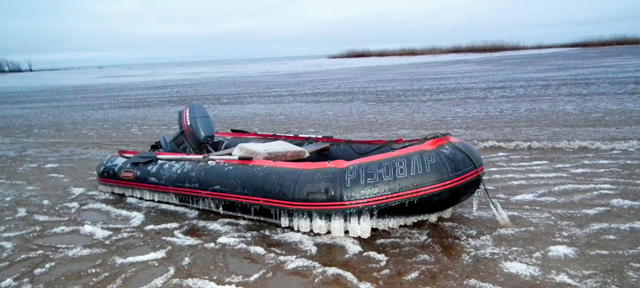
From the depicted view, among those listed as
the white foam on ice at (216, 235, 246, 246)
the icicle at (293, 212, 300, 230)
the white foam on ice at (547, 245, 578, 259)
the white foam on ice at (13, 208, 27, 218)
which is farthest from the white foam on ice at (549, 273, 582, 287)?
the white foam on ice at (13, 208, 27, 218)

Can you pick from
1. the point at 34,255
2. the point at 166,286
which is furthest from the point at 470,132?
the point at 34,255

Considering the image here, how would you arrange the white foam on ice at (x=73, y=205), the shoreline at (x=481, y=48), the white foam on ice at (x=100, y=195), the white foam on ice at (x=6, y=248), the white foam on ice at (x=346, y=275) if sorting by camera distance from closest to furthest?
the white foam on ice at (x=346, y=275)
the white foam on ice at (x=6, y=248)
the white foam on ice at (x=73, y=205)
the white foam on ice at (x=100, y=195)
the shoreline at (x=481, y=48)

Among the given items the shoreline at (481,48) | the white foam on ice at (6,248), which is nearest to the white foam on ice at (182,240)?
the white foam on ice at (6,248)

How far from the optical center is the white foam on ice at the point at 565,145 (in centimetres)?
654

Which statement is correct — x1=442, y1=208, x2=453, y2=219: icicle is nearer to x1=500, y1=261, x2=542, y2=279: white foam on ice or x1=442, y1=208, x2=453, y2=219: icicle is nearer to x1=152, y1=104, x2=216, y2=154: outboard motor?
x1=500, y1=261, x2=542, y2=279: white foam on ice

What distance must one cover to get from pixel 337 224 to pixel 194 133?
270cm

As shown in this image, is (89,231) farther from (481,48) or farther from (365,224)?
(481,48)

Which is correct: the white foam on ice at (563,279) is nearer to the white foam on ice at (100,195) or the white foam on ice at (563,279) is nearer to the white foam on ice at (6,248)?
the white foam on ice at (6,248)

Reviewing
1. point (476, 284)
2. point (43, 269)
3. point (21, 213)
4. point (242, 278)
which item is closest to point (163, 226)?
point (43, 269)

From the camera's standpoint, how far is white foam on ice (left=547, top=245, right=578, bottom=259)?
12.2ft

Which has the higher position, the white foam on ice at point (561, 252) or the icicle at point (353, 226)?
the icicle at point (353, 226)

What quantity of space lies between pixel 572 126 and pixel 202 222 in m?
6.56

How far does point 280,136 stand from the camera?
6.54 m

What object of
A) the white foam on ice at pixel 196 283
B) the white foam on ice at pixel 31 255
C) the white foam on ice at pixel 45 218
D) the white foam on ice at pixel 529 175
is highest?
→ the white foam on ice at pixel 529 175
